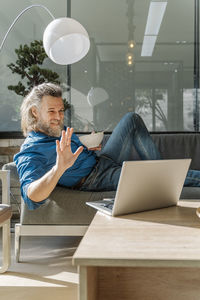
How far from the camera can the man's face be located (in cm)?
221

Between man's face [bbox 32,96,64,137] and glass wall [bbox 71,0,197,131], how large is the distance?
4.79 ft

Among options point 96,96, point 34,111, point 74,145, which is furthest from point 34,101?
point 96,96

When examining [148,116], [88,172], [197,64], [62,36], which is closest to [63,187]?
[88,172]

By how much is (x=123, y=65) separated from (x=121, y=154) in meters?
1.51

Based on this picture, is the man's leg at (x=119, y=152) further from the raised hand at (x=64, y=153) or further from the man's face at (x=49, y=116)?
the raised hand at (x=64, y=153)

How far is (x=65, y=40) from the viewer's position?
264 cm

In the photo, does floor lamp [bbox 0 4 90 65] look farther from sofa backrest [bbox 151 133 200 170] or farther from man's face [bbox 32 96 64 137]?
sofa backrest [bbox 151 133 200 170]

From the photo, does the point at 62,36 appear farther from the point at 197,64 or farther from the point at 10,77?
the point at 197,64

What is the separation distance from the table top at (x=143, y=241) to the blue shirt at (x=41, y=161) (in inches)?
21.9

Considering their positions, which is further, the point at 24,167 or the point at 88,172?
the point at 88,172

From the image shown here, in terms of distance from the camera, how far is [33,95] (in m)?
2.28

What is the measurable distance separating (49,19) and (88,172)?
213cm

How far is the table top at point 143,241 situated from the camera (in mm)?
758

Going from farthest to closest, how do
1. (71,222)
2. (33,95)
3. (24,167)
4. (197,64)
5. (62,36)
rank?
(197,64), (62,36), (33,95), (71,222), (24,167)
